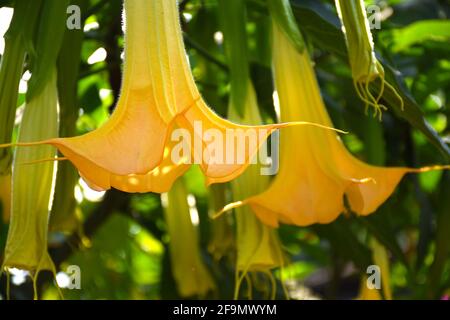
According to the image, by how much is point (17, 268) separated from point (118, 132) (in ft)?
0.69

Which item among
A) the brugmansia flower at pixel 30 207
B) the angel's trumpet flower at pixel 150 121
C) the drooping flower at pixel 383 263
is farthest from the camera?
the drooping flower at pixel 383 263

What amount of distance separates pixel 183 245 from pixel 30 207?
0.35m

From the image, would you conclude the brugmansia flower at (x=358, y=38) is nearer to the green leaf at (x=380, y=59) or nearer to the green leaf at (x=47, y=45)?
the green leaf at (x=380, y=59)

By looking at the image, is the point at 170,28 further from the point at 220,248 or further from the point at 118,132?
the point at 220,248

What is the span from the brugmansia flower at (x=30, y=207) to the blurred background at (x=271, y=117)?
13 cm

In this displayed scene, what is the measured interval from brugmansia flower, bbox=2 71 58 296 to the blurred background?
135mm

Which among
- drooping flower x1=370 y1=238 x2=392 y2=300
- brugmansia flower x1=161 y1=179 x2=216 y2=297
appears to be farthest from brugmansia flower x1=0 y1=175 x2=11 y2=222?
drooping flower x1=370 y1=238 x2=392 y2=300

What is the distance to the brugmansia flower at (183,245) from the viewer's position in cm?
107

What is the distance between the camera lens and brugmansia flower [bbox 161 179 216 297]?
1070 millimetres

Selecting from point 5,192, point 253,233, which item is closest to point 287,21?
point 253,233

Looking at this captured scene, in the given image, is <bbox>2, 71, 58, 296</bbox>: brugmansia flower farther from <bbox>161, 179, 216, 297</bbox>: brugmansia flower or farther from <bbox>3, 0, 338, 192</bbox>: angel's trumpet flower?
<bbox>161, 179, 216, 297</bbox>: brugmansia flower

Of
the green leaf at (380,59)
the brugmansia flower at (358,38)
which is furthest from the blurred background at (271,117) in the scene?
the brugmansia flower at (358,38)
